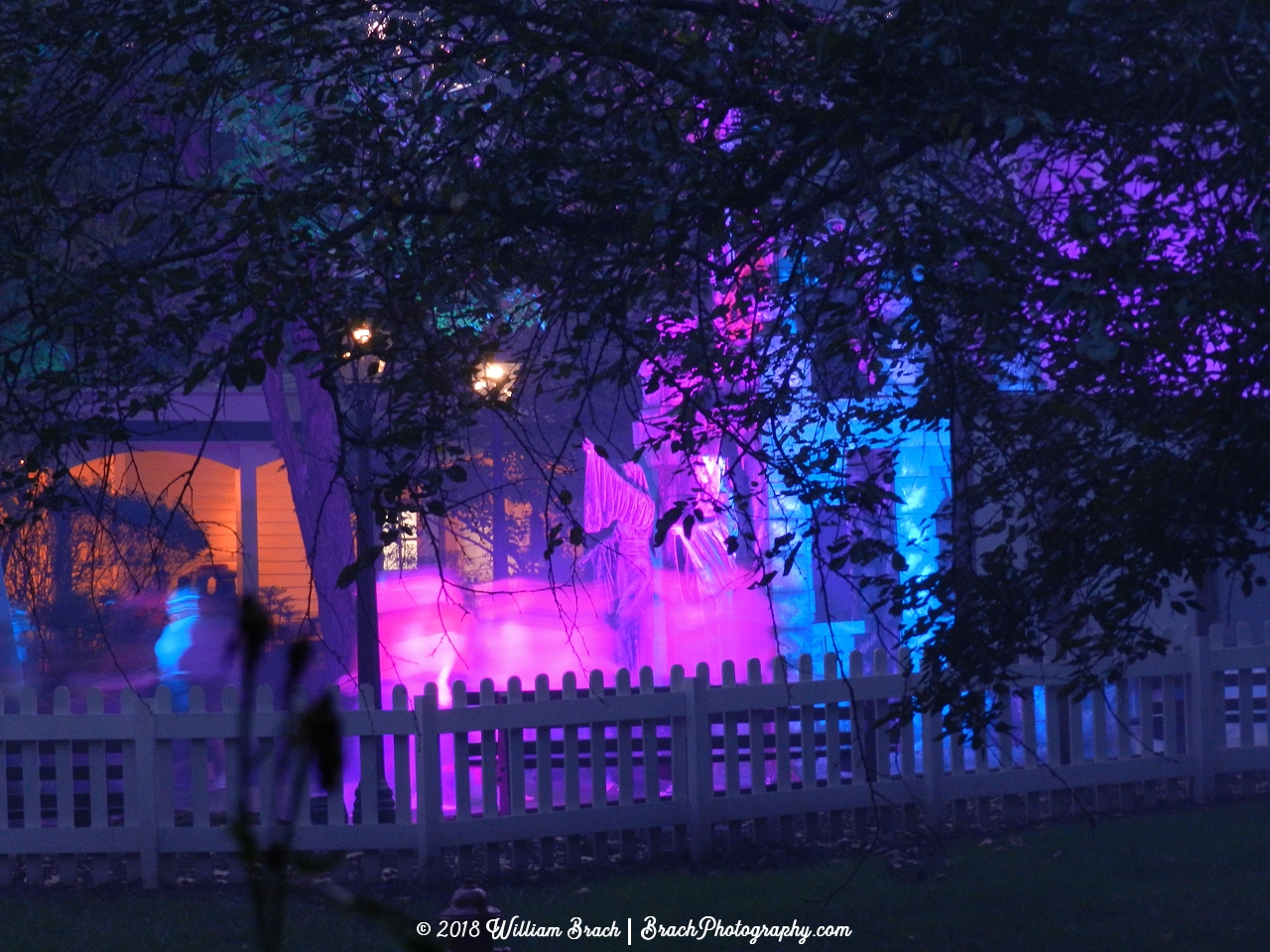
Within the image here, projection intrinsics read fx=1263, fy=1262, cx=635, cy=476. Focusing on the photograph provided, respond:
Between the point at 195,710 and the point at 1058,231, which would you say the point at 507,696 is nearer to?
the point at 195,710

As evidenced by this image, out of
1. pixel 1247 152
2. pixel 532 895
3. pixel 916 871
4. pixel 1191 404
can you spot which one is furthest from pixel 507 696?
pixel 1247 152

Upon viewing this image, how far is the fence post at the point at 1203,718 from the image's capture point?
884cm

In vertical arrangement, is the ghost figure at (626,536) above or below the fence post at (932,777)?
above

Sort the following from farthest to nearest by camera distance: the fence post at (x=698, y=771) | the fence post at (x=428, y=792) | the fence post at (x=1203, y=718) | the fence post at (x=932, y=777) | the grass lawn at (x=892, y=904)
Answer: the fence post at (x=1203, y=718) < the fence post at (x=932, y=777) < the fence post at (x=698, y=771) < the fence post at (x=428, y=792) < the grass lawn at (x=892, y=904)

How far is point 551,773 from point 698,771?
0.92 meters

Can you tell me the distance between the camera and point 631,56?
4.24 m

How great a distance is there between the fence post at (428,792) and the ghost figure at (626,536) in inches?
288

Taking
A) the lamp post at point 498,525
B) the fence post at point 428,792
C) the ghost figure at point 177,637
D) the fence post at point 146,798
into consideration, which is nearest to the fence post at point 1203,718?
the lamp post at point 498,525

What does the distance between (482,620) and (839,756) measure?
24611 mm

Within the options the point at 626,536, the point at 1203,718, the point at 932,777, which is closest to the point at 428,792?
the point at 932,777

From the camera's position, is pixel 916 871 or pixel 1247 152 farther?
pixel 916 871

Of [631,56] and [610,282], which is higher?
[631,56]

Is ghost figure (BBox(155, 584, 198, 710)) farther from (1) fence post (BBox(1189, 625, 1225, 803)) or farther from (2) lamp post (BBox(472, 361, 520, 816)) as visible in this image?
(1) fence post (BBox(1189, 625, 1225, 803))

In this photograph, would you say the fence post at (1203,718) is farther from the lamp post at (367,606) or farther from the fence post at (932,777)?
the lamp post at (367,606)
